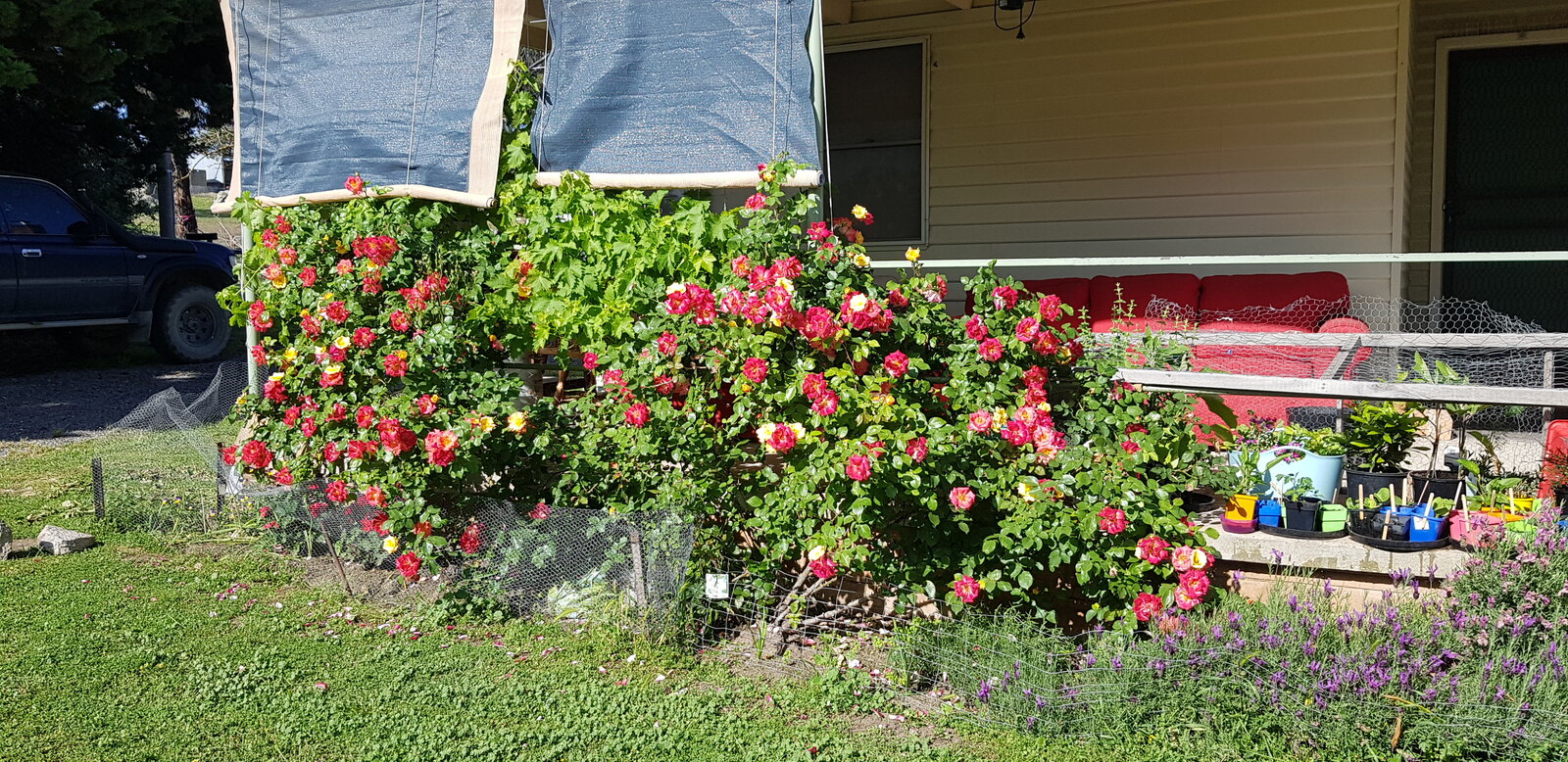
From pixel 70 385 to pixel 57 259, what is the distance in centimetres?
101

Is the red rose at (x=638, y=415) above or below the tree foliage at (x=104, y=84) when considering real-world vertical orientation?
below

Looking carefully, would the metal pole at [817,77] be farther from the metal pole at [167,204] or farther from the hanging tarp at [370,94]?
the metal pole at [167,204]

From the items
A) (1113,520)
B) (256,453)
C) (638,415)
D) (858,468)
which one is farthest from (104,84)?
(1113,520)

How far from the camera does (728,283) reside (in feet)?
11.2

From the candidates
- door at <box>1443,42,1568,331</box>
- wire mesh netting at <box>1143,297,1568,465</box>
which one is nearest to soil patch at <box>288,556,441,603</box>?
wire mesh netting at <box>1143,297,1568,465</box>

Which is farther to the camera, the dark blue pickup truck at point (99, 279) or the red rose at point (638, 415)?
the dark blue pickup truck at point (99, 279)

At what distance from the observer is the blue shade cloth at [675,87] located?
3.71 meters

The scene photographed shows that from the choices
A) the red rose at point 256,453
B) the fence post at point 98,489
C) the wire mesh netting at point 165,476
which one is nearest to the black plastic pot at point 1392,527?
the red rose at point 256,453

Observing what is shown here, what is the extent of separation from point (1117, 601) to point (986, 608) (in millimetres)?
380

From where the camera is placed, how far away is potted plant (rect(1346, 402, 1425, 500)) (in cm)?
376

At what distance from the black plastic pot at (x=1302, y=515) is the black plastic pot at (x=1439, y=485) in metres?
0.41

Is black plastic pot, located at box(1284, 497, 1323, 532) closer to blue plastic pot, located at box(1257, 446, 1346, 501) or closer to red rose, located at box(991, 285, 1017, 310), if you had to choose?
blue plastic pot, located at box(1257, 446, 1346, 501)

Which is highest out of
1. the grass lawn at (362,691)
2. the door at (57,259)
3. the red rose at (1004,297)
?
the door at (57,259)

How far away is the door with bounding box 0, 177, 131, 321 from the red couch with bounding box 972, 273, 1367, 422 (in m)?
7.71
